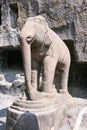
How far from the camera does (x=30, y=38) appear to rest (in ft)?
7.81

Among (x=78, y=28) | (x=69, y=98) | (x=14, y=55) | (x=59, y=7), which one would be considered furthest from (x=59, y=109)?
(x=14, y=55)

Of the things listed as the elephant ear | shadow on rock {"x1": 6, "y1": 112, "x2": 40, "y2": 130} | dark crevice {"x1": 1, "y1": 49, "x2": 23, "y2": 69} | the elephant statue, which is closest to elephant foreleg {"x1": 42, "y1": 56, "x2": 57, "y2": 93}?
the elephant statue

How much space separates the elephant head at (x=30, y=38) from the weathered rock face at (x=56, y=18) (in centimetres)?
165

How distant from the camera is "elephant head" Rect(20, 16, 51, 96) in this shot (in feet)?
7.78

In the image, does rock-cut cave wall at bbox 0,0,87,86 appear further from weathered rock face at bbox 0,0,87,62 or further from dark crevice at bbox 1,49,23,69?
dark crevice at bbox 1,49,23,69

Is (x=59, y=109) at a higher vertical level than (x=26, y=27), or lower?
lower

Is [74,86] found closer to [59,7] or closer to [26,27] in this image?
[59,7]

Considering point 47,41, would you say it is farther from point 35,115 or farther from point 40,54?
point 35,115

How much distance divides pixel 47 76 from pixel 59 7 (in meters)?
1.97

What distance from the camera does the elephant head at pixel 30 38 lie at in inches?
93.4

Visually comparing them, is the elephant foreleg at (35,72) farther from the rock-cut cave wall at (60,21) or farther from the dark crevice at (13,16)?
the dark crevice at (13,16)

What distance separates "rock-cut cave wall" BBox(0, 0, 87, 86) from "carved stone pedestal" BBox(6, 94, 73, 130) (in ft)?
6.04

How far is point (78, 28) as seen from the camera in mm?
4105

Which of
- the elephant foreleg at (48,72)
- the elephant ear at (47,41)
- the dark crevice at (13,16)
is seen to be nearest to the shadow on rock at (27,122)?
the elephant foreleg at (48,72)
